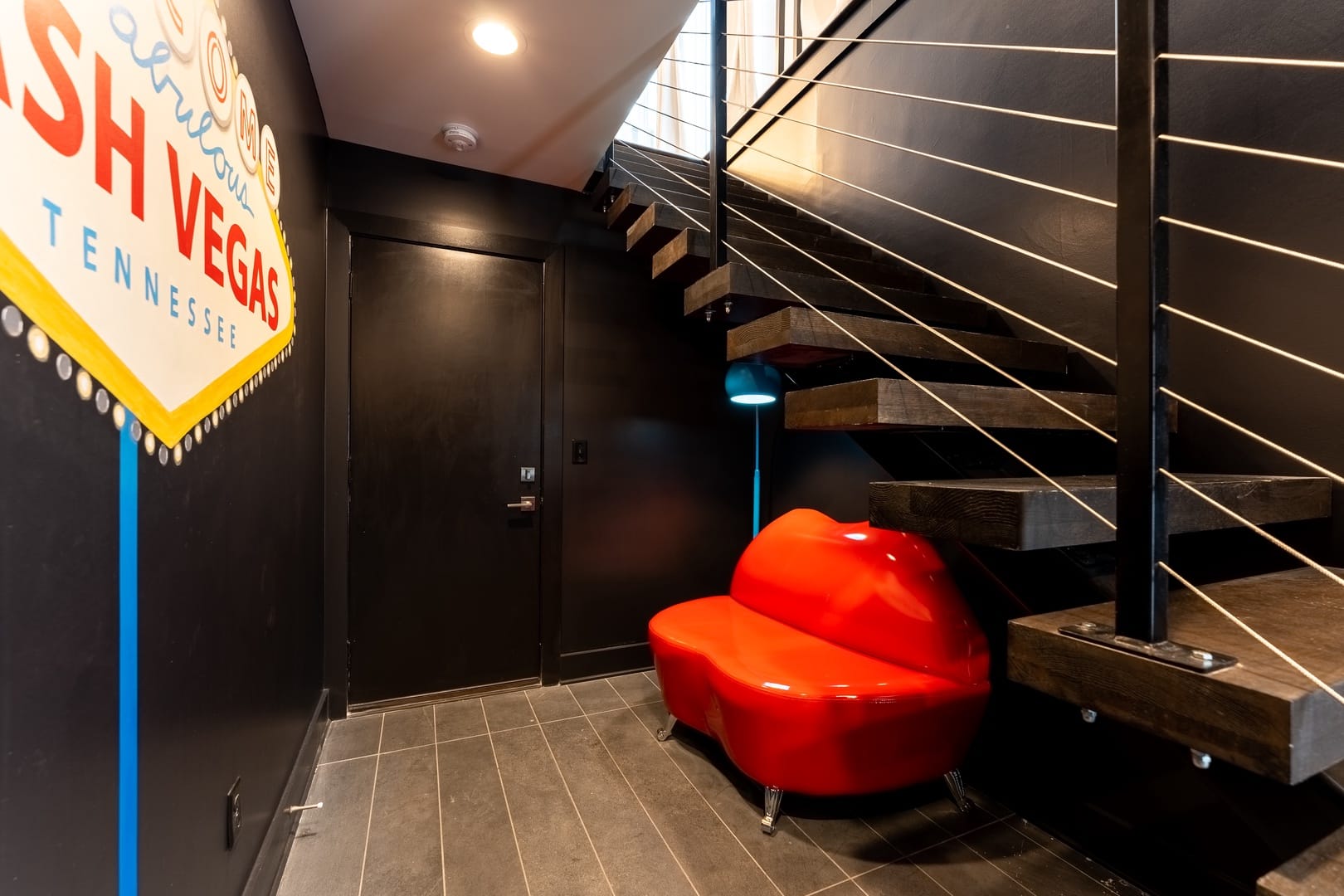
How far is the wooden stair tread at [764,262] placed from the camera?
1956 millimetres

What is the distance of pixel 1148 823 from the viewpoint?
1490 mm

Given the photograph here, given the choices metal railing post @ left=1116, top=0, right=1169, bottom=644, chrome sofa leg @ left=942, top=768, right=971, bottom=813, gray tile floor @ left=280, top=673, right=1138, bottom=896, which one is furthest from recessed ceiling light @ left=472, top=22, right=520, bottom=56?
chrome sofa leg @ left=942, top=768, right=971, bottom=813

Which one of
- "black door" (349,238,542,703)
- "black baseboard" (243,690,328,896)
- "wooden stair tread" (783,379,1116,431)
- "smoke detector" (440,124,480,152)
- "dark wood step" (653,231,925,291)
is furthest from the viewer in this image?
"black door" (349,238,542,703)

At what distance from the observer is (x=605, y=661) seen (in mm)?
2885

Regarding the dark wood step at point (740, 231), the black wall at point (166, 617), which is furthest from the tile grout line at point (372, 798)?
the dark wood step at point (740, 231)

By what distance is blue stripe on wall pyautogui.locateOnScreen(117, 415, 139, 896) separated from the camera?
80 cm

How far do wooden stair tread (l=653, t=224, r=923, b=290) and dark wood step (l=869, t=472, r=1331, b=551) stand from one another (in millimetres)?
1172

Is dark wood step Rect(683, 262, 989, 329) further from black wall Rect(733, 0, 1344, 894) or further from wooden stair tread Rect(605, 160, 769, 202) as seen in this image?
wooden stair tread Rect(605, 160, 769, 202)

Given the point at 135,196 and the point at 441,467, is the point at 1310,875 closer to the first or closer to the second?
the point at 135,196

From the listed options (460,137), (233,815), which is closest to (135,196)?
(233,815)

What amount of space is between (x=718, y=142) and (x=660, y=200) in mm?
546

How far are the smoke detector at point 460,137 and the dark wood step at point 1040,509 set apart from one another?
7.48 ft

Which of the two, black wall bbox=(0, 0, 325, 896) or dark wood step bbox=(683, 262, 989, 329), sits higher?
dark wood step bbox=(683, 262, 989, 329)

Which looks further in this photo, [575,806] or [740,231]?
[740,231]
